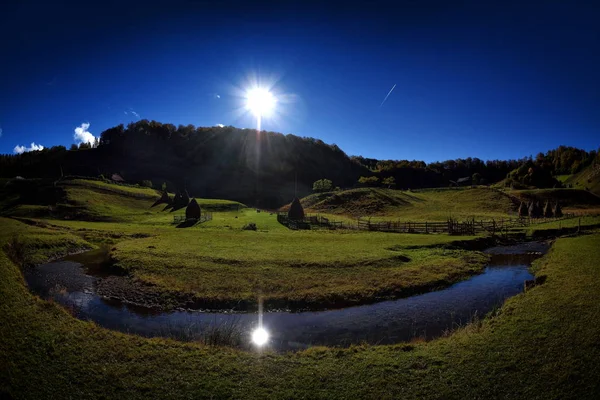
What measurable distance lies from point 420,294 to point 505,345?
11318mm

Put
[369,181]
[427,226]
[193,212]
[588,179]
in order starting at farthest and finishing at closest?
[369,181] < [588,179] < [193,212] < [427,226]

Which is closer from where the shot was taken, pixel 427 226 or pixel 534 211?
pixel 427 226

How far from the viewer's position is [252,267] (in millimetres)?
27859

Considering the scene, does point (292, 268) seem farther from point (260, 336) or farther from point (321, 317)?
point (260, 336)

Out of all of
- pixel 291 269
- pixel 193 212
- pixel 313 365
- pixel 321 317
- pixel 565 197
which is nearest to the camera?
pixel 313 365

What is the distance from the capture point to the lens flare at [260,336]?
1635cm

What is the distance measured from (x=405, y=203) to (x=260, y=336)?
86700 mm

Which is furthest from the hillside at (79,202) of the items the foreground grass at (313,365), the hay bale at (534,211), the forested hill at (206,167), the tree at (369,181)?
the tree at (369,181)

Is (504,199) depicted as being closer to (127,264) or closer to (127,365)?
(127,264)

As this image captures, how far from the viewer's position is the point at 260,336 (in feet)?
56.1

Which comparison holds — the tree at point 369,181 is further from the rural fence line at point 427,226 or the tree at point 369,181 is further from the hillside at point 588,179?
the rural fence line at point 427,226

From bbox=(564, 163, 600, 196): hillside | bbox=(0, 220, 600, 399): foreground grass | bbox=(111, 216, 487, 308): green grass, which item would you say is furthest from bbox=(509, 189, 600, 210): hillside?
bbox=(0, 220, 600, 399): foreground grass

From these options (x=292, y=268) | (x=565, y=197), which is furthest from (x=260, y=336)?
(x=565, y=197)

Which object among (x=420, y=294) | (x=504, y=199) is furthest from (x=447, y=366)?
(x=504, y=199)
